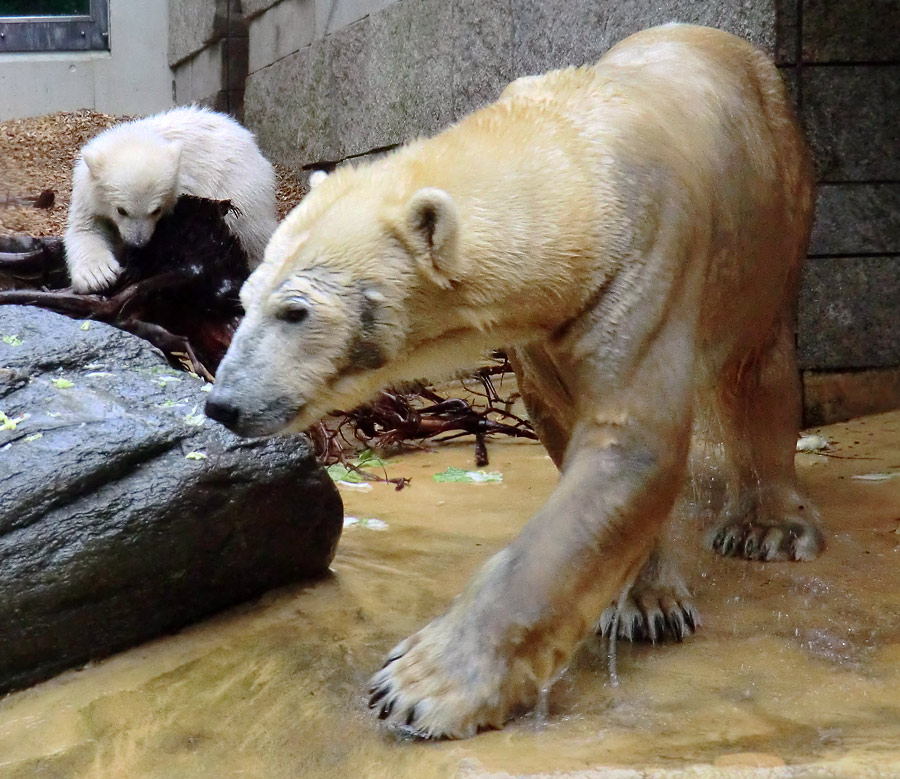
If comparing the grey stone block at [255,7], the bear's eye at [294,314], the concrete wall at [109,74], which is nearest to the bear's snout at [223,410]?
the bear's eye at [294,314]

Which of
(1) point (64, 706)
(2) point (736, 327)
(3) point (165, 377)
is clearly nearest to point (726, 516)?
(2) point (736, 327)

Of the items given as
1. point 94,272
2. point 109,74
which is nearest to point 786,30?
point 94,272

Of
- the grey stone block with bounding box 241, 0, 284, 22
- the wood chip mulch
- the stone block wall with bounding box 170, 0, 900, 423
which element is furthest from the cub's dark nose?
the grey stone block with bounding box 241, 0, 284, 22

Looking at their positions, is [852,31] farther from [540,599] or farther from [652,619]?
[540,599]

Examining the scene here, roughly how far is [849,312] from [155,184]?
3.39m

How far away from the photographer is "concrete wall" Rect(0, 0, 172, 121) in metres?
10.4

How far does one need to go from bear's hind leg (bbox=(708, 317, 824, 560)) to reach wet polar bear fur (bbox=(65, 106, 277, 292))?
2.93 meters

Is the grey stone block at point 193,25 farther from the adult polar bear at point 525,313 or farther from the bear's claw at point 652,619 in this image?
the bear's claw at point 652,619

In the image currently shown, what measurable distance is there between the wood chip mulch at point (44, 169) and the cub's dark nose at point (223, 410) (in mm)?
5372

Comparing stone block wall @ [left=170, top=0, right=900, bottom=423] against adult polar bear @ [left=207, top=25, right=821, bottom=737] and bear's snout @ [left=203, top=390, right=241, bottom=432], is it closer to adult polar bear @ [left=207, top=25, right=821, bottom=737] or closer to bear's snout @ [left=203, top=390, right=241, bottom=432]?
adult polar bear @ [left=207, top=25, right=821, bottom=737]

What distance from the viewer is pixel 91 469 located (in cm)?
257

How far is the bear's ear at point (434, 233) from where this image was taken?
207cm

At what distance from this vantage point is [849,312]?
4.48m

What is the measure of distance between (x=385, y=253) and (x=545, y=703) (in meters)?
0.99
